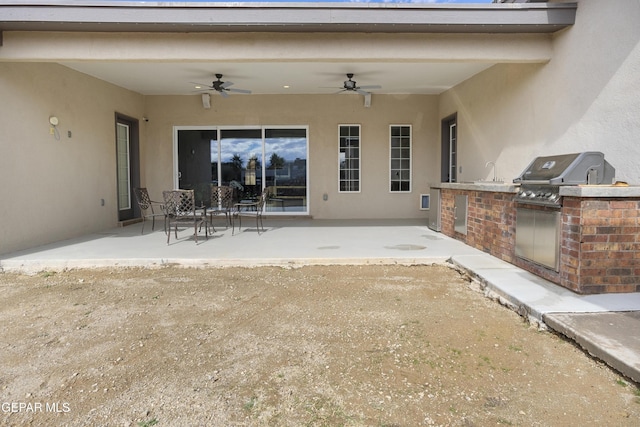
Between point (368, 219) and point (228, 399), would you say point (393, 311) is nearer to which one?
point (228, 399)

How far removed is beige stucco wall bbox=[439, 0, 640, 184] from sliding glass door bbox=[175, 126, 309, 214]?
4358 millimetres

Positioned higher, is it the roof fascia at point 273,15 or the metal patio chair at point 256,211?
the roof fascia at point 273,15

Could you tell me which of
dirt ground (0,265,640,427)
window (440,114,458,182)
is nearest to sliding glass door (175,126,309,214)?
window (440,114,458,182)

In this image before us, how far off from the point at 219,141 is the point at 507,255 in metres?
7.43

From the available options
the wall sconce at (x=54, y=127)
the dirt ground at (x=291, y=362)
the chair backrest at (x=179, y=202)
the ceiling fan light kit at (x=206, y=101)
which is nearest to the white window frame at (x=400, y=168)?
the ceiling fan light kit at (x=206, y=101)

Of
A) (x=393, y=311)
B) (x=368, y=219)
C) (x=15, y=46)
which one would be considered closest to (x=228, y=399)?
(x=393, y=311)

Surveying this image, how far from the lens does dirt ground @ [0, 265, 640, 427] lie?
6.70 feet

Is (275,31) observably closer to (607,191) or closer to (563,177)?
(563,177)

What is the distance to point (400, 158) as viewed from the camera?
9.84 metres

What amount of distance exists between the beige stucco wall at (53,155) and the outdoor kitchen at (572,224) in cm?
674

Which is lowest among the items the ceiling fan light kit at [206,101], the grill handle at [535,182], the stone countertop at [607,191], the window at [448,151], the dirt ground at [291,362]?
the dirt ground at [291,362]

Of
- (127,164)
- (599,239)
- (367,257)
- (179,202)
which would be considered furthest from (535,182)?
(127,164)

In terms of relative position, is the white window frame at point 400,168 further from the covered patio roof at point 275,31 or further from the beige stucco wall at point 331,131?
the covered patio roof at point 275,31

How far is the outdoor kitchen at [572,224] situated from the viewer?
349cm
